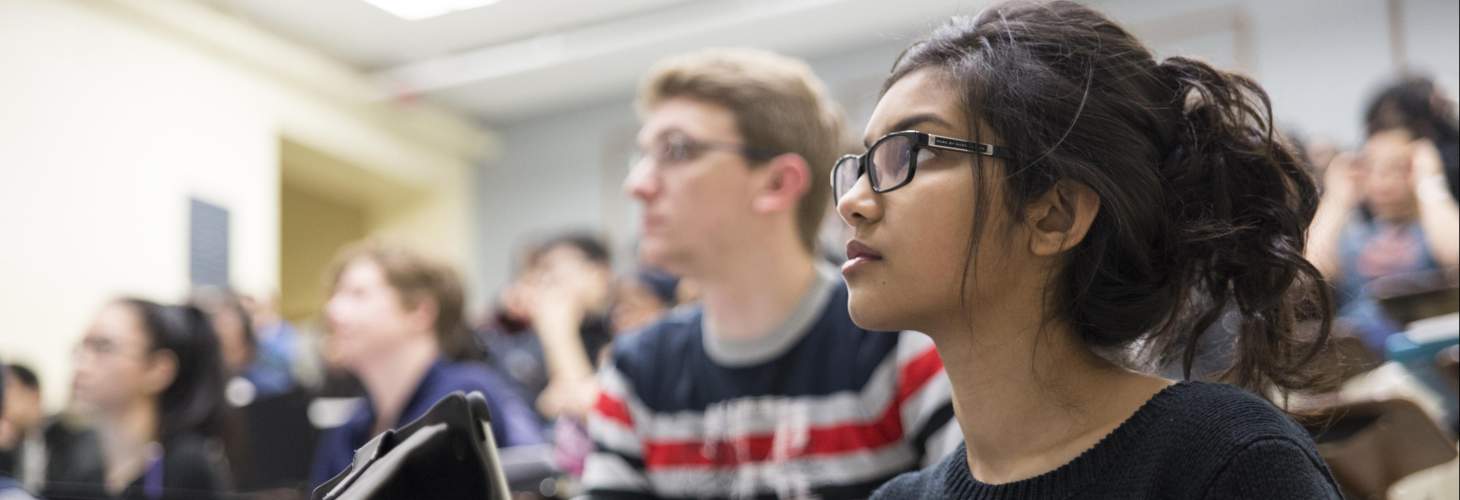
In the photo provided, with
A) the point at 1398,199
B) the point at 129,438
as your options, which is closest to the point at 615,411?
the point at 129,438

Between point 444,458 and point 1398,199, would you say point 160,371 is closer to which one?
point 444,458

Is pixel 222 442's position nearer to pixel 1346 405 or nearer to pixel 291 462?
pixel 291 462

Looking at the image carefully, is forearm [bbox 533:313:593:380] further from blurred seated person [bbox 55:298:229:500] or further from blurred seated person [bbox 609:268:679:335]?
blurred seated person [bbox 55:298:229:500]

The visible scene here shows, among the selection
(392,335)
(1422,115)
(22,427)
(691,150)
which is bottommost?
(22,427)

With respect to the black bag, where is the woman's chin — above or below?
above

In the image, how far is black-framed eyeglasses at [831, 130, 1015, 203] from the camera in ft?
3.77

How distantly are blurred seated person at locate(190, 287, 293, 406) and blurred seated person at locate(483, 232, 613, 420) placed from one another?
2.51 ft

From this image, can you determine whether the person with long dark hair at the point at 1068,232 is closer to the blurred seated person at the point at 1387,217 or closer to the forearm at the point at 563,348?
the blurred seated person at the point at 1387,217

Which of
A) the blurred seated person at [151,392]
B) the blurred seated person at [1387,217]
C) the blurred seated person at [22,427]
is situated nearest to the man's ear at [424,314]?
the blurred seated person at [151,392]

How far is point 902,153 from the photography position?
1.17 m

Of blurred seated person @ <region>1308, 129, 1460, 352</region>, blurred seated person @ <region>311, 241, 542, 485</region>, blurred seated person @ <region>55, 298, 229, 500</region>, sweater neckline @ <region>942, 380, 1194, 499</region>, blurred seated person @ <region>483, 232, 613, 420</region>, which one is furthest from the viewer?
blurred seated person @ <region>483, 232, 613, 420</region>

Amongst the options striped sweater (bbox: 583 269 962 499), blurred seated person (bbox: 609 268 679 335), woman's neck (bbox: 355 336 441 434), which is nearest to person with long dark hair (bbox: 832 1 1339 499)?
striped sweater (bbox: 583 269 962 499)

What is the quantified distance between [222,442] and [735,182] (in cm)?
166

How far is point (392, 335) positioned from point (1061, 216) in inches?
89.5
